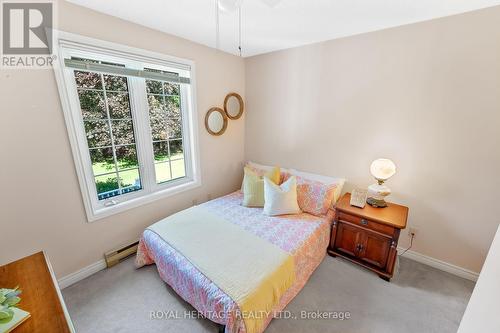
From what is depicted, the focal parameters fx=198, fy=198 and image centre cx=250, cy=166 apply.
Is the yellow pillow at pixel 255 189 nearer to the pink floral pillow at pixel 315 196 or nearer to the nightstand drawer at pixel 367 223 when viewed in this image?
the pink floral pillow at pixel 315 196

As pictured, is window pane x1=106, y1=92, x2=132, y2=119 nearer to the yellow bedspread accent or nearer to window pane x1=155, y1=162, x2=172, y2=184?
window pane x1=155, y1=162, x2=172, y2=184

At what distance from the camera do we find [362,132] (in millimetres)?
2234

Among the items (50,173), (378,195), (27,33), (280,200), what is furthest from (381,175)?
(27,33)

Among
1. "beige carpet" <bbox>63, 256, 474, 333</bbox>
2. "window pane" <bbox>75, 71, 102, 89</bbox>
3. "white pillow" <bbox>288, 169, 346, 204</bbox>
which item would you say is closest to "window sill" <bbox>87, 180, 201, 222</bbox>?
"beige carpet" <bbox>63, 256, 474, 333</bbox>

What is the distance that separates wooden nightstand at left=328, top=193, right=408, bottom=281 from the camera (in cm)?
181

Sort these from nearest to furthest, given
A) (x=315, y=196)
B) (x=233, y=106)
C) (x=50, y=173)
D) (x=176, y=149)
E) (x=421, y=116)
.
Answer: (x=50, y=173) → (x=421, y=116) → (x=315, y=196) → (x=176, y=149) → (x=233, y=106)

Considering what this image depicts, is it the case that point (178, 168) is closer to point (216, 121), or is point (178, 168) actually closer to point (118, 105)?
point (216, 121)

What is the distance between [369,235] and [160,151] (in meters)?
2.46

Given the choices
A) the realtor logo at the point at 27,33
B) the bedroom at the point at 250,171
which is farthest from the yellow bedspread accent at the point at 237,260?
the realtor logo at the point at 27,33

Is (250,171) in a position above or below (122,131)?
below

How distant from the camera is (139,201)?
86.8 inches

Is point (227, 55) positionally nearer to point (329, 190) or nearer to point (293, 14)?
point (293, 14)

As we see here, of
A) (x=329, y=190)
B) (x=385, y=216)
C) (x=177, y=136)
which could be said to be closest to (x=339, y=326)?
(x=385, y=216)

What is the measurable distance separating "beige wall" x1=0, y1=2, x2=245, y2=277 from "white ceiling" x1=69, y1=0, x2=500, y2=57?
167mm
